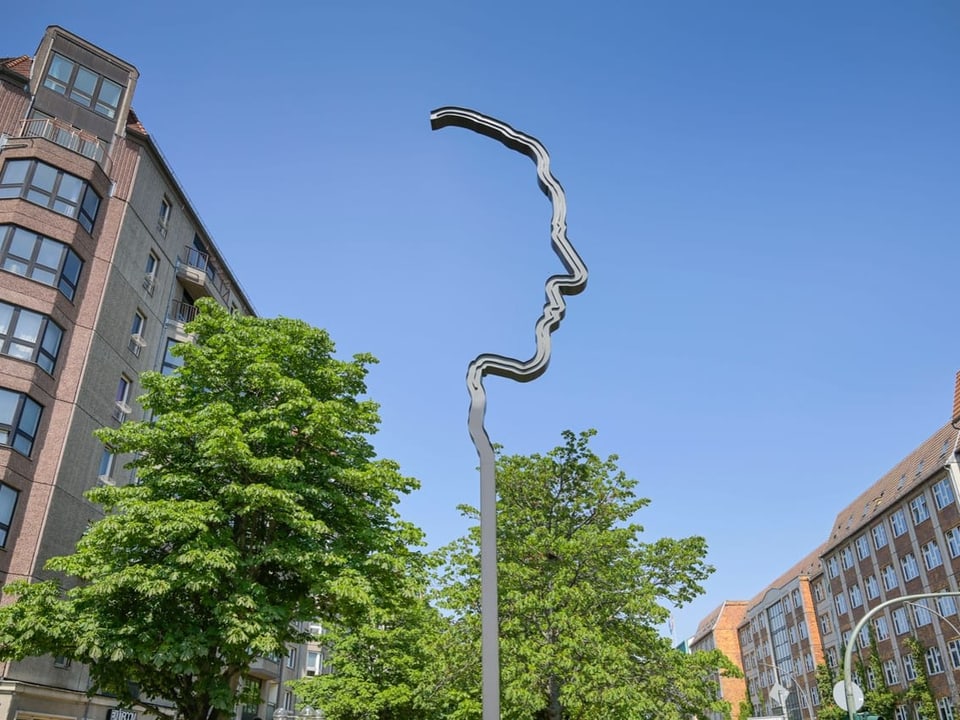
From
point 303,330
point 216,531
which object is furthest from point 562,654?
point 303,330

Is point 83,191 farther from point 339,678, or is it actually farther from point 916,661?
point 916,661

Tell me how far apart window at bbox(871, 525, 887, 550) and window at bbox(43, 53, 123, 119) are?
5072cm

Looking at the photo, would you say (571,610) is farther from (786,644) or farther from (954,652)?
(786,644)

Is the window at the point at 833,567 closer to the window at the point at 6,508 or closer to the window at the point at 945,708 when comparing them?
the window at the point at 945,708

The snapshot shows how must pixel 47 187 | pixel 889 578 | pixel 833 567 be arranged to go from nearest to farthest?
pixel 47 187 → pixel 889 578 → pixel 833 567

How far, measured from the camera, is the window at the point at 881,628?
50375 millimetres

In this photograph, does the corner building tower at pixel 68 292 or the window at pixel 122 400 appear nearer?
the corner building tower at pixel 68 292

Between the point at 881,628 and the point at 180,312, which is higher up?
the point at 180,312

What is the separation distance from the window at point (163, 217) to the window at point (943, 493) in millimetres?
41915

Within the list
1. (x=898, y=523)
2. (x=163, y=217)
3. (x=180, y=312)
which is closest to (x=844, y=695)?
(x=180, y=312)

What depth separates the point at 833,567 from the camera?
61188 mm

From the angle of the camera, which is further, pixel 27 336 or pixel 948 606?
pixel 948 606

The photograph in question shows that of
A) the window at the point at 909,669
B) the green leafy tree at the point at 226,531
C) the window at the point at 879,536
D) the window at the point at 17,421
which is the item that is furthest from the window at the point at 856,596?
the window at the point at 17,421

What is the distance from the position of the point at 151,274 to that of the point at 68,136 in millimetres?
5805
